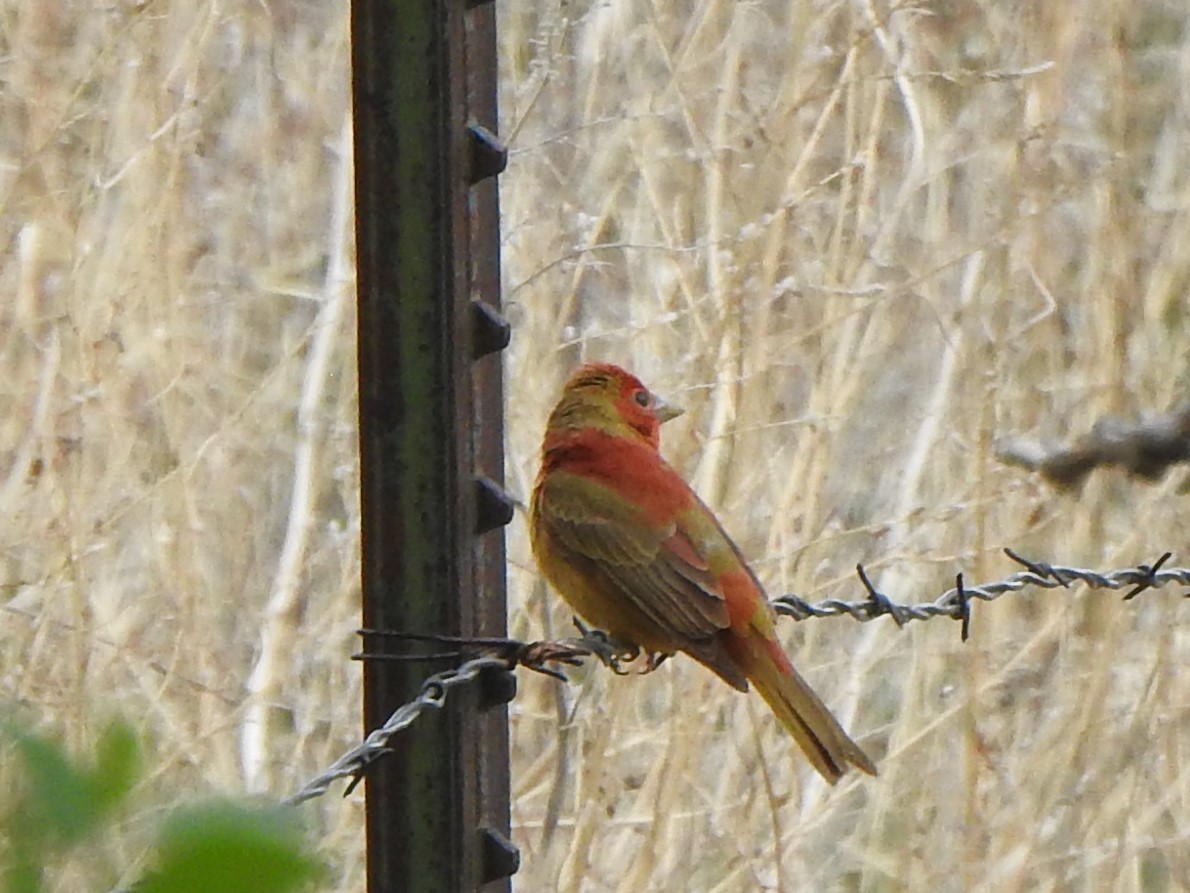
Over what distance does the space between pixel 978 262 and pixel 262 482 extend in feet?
6.31

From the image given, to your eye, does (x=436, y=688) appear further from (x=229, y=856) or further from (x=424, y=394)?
(x=229, y=856)

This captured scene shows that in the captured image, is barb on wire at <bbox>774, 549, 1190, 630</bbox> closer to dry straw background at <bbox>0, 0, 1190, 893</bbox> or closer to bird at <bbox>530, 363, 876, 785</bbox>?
bird at <bbox>530, 363, 876, 785</bbox>

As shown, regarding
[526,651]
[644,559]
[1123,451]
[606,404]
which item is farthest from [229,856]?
[606,404]

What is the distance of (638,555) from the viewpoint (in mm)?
3164

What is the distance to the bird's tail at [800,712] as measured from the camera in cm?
280

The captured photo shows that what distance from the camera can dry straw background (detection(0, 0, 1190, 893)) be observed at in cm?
425

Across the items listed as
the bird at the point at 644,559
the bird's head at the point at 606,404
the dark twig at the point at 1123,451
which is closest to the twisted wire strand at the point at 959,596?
the bird at the point at 644,559

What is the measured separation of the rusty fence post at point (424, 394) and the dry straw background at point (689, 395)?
197 centimetres

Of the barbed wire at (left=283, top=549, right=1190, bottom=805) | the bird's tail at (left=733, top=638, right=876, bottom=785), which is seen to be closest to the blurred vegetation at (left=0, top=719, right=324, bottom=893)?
the barbed wire at (left=283, top=549, right=1190, bottom=805)

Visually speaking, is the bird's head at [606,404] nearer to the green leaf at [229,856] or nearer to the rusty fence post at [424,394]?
the rusty fence post at [424,394]

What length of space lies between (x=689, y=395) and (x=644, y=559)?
1163mm

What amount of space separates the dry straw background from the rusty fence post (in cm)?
197

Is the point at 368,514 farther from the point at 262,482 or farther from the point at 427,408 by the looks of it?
the point at 262,482

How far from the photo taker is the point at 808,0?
4309 mm
